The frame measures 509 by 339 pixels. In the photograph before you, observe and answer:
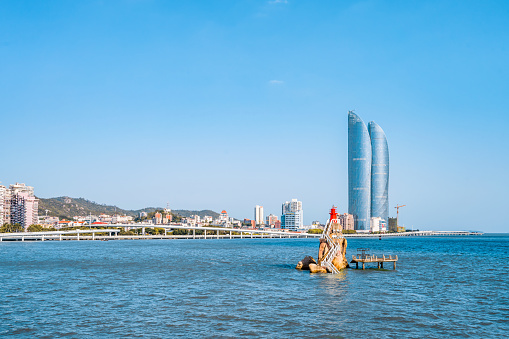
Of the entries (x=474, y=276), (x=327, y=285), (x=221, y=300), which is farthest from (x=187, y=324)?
(x=474, y=276)

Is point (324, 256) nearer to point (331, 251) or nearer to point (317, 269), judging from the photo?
point (331, 251)

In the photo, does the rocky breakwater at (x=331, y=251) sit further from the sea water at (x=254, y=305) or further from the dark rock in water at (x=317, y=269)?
the sea water at (x=254, y=305)

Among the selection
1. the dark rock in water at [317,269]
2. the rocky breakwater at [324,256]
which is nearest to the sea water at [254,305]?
the dark rock in water at [317,269]

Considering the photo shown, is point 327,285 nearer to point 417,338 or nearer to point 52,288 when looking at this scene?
point 417,338

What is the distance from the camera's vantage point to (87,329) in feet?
80.4

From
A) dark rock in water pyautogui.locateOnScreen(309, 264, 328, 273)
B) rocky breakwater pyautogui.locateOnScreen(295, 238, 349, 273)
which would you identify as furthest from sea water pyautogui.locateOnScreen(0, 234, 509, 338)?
rocky breakwater pyautogui.locateOnScreen(295, 238, 349, 273)

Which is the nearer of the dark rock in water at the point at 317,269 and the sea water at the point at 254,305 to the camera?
the sea water at the point at 254,305

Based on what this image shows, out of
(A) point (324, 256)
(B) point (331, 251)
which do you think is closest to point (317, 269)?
(A) point (324, 256)

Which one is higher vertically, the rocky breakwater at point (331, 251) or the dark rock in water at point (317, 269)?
the rocky breakwater at point (331, 251)

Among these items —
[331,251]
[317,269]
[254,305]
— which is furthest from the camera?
[331,251]

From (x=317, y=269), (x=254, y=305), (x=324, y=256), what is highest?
(x=324, y=256)

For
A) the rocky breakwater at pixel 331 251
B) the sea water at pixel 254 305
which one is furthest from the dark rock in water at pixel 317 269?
the sea water at pixel 254 305

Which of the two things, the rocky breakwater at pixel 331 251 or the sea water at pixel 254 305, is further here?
the rocky breakwater at pixel 331 251

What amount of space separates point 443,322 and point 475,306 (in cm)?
676
